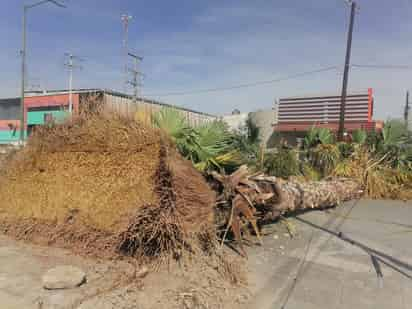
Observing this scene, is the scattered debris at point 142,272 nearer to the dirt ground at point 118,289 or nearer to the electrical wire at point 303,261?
the dirt ground at point 118,289

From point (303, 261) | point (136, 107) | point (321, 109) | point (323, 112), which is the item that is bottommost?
point (303, 261)

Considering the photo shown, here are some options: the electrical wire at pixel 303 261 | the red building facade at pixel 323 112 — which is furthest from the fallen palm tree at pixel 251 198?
the red building facade at pixel 323 112

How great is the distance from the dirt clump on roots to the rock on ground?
59 cm

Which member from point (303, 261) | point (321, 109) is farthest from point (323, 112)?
point (303, 261)

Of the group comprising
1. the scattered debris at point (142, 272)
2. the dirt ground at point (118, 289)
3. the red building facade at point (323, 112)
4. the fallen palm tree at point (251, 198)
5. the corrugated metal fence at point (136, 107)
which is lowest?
the dirt ground at point (118, 289)

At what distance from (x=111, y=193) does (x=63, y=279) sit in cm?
114

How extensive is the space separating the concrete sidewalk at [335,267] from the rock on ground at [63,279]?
189cm

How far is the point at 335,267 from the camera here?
3.96 m

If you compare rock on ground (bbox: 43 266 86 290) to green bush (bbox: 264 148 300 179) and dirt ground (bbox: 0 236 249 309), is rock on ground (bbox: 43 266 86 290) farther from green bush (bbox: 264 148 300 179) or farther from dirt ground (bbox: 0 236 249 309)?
green bush (bbox: 264 148 300 179)

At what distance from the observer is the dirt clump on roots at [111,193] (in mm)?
3445

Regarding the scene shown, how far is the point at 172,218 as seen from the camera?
11.0 feet

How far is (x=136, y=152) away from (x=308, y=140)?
8.62 meters

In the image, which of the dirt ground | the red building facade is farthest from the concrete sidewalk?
the red building facade

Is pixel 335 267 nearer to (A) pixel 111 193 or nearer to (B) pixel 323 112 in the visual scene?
(A) pixel 111 193
